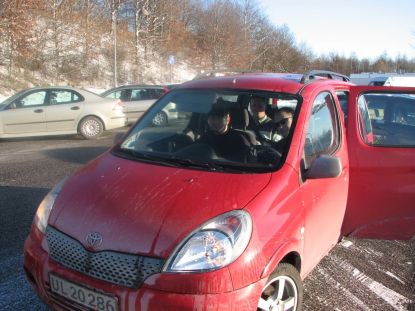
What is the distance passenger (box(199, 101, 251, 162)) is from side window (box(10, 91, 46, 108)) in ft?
31.2

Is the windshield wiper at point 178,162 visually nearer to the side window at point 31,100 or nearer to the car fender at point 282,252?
the car fender at point 282,252

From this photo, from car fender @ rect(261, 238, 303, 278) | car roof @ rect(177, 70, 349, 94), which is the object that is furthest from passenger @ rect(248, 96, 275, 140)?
car fender @ rect(261, 238, 303, 278)

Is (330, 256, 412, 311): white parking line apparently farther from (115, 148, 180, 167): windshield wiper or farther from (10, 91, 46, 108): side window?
(10, 91, 46, 108): side window

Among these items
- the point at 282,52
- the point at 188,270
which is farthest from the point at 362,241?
the point at 282,52

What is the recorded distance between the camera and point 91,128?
41.6 feet

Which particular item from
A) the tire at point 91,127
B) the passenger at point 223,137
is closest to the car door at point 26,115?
the tire at point 91,127

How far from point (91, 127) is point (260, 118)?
378 inches

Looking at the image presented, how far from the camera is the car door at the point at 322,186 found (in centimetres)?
320

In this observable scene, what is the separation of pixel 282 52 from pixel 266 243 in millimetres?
68576

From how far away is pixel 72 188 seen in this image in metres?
3.00

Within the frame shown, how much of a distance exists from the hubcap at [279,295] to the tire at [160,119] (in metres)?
1.70

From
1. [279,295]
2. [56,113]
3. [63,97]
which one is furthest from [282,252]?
[63,97]

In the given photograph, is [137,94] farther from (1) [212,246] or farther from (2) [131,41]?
(2) [131,41]

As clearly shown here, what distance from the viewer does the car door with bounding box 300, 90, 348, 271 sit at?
10.5 feet
